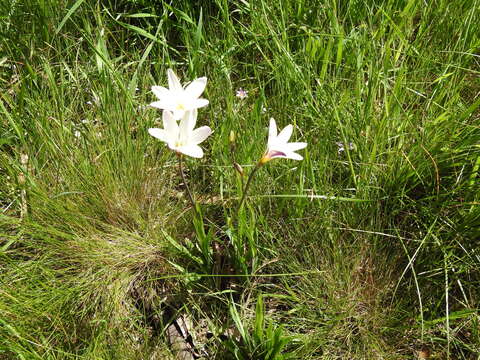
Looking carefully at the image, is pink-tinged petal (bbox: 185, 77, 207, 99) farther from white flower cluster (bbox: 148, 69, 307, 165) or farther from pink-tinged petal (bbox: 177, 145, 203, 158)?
pink-tinged petal (bbox: 177, 145, 203, 158)

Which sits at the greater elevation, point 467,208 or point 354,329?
point 467,208

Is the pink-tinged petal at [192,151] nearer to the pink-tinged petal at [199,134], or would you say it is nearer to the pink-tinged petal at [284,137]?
the pink-tinged petal at [199,134]

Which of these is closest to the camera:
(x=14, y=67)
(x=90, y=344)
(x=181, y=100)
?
(x=181, y=100)

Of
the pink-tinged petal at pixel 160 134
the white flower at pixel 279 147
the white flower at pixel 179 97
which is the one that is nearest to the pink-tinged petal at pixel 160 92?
the white flower at pixel 179 97

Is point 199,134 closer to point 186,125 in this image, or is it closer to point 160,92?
point 186,125

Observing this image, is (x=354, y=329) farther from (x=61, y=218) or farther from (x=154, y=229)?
(x=61, y=218)

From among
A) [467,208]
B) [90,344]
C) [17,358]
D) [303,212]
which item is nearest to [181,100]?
[303,212]
